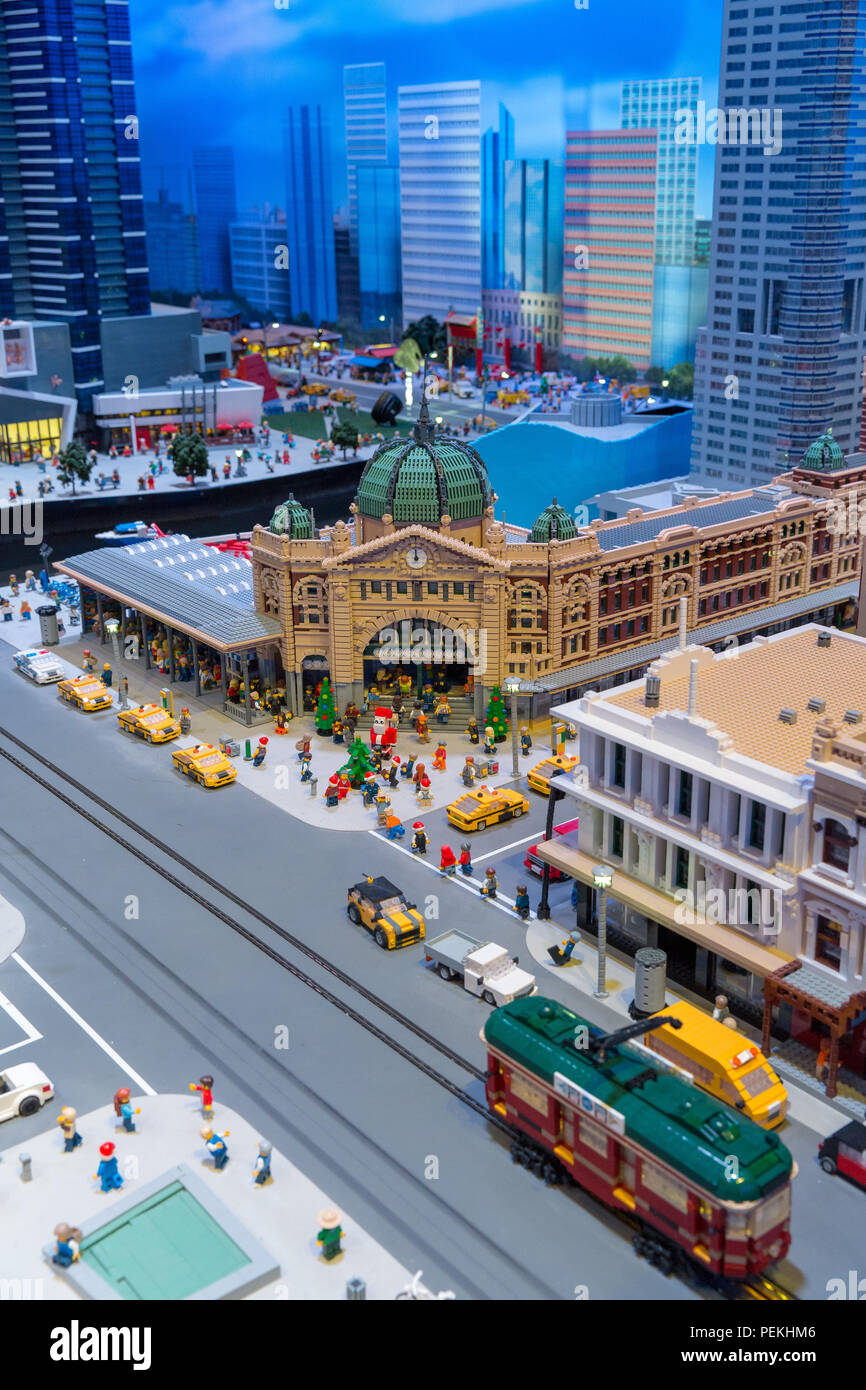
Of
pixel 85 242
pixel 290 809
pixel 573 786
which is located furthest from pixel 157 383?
pixel 573 786

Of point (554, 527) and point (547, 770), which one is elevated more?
point (554, 527)

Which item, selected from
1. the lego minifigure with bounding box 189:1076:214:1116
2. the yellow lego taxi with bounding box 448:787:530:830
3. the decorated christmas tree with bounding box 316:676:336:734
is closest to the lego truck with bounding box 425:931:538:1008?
the lego minifigure with bounding box 189:1076:214:1116

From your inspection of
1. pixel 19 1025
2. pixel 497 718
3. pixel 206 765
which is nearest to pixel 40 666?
pixel 206 765

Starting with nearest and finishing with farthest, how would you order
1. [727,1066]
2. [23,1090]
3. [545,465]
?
[727,1066]
[23,1090]
[545,465]

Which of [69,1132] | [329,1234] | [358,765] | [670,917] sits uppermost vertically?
[670,917]

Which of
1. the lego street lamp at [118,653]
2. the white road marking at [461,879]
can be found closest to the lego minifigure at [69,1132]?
the white road marking at [461,879]

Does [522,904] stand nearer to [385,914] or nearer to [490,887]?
[490,887]

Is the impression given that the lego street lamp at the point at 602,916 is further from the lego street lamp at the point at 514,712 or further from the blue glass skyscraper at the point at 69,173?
the blue glass skyscraper at the point at 69,173

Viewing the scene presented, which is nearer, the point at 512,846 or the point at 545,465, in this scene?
the point at 512,846
